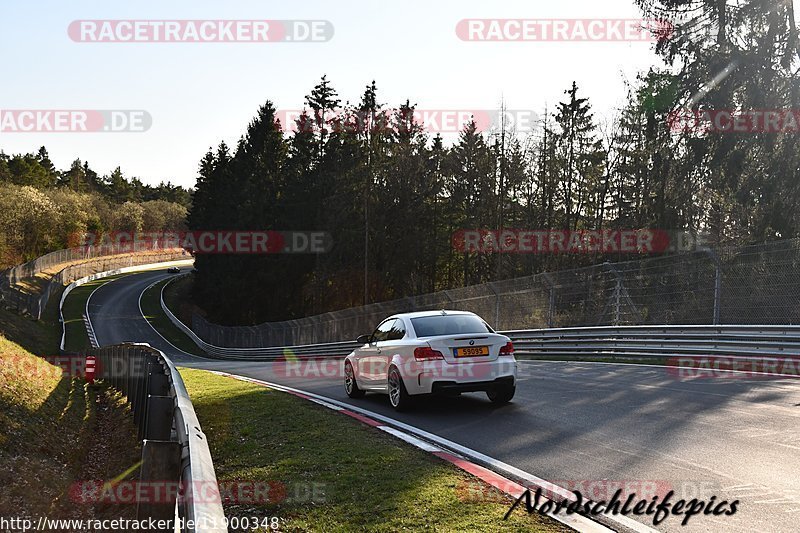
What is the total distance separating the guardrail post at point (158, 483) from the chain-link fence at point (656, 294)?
13.3 meters

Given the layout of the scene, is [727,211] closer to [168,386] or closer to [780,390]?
[780,390]

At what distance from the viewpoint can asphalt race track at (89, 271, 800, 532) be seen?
19.7 feet

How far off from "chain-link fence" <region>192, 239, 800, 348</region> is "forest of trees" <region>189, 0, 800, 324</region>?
36.8 feet

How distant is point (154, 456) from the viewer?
404cm

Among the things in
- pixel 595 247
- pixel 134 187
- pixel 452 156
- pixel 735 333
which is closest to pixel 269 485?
pixel 735 333

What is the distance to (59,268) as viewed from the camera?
8562 centimetres

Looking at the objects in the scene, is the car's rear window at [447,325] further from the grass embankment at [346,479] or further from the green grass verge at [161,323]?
the green grass verge at [161,323]

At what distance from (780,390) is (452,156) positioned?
155ft

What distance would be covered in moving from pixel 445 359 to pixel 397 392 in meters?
1.19

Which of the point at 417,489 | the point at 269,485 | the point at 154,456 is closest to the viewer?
the point at 154,456

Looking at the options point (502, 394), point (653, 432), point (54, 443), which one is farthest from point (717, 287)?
point (54, 443)

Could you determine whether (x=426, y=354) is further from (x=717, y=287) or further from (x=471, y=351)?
A: (x=717, y=287)

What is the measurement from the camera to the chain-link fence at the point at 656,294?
14805mm

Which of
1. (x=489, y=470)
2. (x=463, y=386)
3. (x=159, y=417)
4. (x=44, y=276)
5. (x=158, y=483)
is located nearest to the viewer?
(x=158, y=483)
